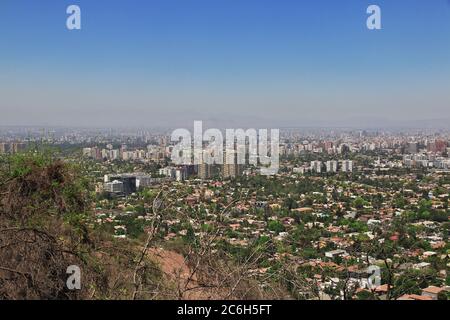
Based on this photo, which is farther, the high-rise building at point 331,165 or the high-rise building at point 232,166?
the high-rise building at point 331,165

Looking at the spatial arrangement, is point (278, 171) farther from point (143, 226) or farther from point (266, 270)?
point (266, 270)

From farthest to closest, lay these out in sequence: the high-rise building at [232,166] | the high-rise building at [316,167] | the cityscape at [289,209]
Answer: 1. the high-rise building at [316,167]
2. the high-rise building at [232,166]
3. the cityscape at [289,209]

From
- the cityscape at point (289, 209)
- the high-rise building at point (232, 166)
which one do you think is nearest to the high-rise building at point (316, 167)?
the cityscape at point (289, 209)

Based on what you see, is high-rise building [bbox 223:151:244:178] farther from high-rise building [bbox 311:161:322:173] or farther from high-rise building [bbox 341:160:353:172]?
high-rise building [bbox 341:160:353:172]

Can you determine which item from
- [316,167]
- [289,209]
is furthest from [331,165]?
[289,209]

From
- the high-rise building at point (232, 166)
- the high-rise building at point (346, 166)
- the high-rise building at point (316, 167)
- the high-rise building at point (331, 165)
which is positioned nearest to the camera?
the high-rise building at point (232, 166)

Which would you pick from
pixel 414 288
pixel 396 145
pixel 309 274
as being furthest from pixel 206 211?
pixel 396 145

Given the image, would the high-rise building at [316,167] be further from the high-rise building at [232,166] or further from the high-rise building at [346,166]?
the high-rise building at [232,166]

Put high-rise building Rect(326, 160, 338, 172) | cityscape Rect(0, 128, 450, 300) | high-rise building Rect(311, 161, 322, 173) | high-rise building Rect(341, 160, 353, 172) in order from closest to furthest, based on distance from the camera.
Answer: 1. cityscape Rect(0, 128, 450, 300)
2. high-rise building Rect(311, 161, 322, 173)
3. high-rise building Rect(326, 160, 338, 172)
4. high-rise building Rect(341, 160, 353, 172)

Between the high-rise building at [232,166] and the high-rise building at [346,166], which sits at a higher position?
the high-rise building at [232,166]

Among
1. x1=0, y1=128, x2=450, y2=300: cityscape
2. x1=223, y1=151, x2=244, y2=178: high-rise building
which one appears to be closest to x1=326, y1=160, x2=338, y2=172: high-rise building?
x1=0, y1=128, x2=450, y2=300: cityscape

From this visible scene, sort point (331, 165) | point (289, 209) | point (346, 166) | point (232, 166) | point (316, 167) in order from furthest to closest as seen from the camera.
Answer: point (346, 166) < point (331, 165) < point (316, 167) < point (232, 166) < point (289, 209)

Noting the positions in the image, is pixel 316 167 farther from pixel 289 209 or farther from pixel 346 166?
pixel 289 209
